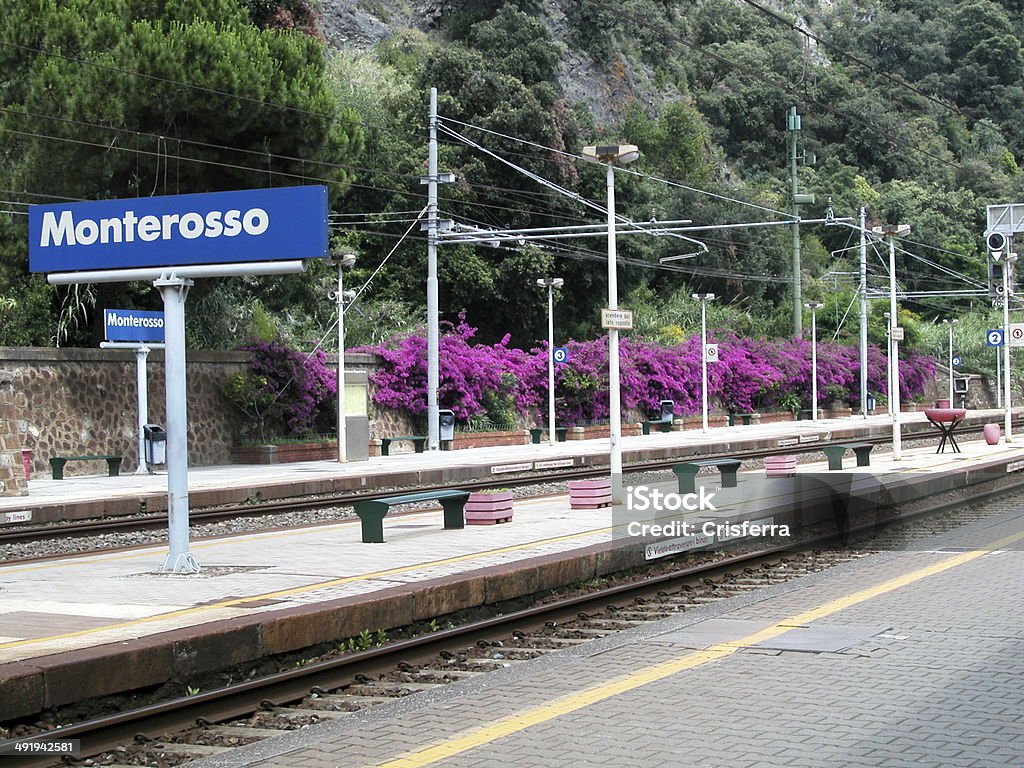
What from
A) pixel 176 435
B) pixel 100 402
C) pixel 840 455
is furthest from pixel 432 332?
pixel 176 435

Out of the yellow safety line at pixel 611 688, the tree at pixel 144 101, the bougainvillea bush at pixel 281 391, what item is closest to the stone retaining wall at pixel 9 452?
the tree at pixel 144 101

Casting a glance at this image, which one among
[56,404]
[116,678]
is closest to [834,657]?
[116,678]

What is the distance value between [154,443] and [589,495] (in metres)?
12.1

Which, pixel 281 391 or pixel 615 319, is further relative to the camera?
pixel 281 391

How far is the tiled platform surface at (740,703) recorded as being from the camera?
6305mm

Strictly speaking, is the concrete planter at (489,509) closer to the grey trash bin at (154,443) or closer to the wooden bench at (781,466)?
the wooden bench at (781,466)

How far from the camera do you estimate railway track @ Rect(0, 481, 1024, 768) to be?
7023 millimetres

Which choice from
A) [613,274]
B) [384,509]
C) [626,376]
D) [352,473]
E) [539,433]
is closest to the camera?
[384,509]

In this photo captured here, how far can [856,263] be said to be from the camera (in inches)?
3487

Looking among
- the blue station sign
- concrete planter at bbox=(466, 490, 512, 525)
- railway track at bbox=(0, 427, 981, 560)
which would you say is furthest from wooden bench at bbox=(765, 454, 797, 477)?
the blue station sign

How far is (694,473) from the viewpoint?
19.7m

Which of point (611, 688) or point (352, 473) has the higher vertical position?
point (352, 473)

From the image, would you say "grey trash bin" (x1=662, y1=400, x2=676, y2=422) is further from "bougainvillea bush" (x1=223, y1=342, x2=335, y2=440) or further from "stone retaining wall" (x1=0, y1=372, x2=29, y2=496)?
"stone retaining wall" (x1=0, y1=372, x2=29, y2=496)

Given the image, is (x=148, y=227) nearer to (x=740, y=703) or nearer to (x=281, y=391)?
(x=740, y=703)
